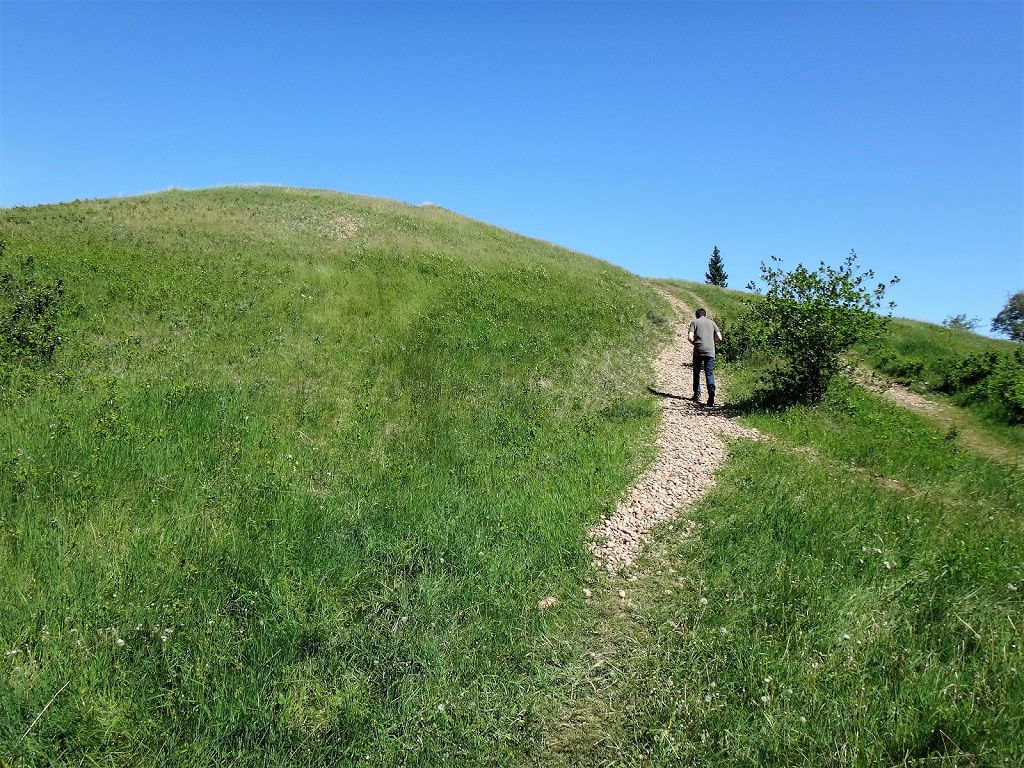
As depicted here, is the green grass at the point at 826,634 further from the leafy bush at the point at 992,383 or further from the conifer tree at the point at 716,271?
the conifer tree at the point at 716,271

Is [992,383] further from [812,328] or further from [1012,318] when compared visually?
[1012,318]

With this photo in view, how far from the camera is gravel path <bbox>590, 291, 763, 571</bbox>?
6855mm

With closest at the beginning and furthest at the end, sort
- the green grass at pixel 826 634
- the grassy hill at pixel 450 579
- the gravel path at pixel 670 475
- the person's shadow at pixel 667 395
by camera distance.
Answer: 1. the green grass at pixel 826 634
2. the grassy hill at pixel 450 579
3. the gravel path at pixel 670 475
4. the person's shadow at pixel 667 395

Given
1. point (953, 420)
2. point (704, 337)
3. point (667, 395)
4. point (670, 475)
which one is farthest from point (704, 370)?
point (670, 475)

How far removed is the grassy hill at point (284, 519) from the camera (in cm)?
413

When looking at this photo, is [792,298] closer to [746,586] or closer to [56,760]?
[746,586]

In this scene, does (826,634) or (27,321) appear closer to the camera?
(826,634)

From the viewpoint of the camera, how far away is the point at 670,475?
29.5ft

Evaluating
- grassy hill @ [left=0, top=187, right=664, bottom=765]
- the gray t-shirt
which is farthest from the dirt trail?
grassy hill @ [left=0, top=187, right=664, bottom=765]

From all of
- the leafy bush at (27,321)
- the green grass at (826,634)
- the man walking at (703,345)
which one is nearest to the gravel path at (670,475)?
the green grass at (826,634)

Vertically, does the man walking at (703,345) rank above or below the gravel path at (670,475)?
above

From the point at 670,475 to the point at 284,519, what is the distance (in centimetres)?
645

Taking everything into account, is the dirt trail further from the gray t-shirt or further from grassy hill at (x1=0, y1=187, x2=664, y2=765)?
grassy hill at (x1=0, y1=187, x2=664, y2=765)

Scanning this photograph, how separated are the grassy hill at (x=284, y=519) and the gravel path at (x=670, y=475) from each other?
361mm
